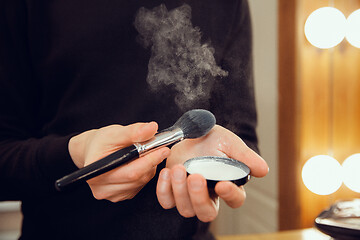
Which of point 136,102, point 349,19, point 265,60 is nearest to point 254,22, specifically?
point 265,60

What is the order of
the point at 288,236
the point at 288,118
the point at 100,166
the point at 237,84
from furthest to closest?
1. the point at 288,118
2. the point at 288,236
3. the point at 237,84
4. the point at 100,166

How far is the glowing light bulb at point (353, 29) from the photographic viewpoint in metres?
0.93

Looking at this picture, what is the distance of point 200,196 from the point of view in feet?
1.13

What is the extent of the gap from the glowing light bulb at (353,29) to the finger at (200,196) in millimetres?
871

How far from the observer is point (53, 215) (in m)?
0.51

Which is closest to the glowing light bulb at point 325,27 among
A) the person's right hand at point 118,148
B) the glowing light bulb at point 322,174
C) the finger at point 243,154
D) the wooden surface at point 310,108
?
the wooden surface at point 310,108

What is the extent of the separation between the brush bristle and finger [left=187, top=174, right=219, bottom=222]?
7 cm

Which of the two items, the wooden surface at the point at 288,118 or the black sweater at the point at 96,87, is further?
the wooden surface at the point at 288,118

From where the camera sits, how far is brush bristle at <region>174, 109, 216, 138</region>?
1.28ft

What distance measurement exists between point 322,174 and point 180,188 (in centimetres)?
75

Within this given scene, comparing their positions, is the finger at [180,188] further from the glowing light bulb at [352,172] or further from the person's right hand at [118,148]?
the glowing light bulb at [352,172]

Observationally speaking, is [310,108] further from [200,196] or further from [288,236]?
[200,196]

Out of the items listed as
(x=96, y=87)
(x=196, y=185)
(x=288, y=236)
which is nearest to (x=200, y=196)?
(x=196, y=185)

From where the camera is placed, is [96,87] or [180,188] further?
[96,87]
